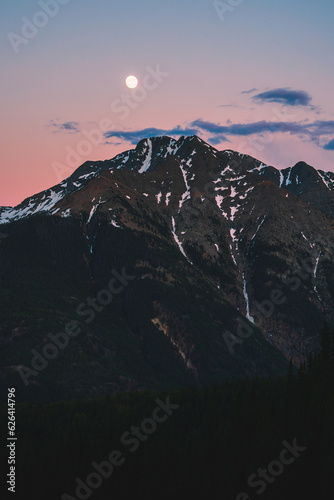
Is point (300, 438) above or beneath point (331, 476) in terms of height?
above

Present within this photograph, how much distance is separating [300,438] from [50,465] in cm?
7765

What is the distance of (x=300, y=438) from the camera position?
179625 mm

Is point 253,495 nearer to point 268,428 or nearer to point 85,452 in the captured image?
point 268,428

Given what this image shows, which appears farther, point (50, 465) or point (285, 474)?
point (50, 465)

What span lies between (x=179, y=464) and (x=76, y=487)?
3193 cm

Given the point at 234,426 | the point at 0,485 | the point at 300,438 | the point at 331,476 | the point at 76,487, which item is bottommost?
the point at 331,476

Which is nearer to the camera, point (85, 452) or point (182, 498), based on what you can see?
point (182, 498)

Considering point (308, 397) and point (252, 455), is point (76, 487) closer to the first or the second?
point (252, 455)

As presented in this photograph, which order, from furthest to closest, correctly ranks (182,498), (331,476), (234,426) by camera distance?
1. (234,426)
2. (182,498)
3. (331,476)

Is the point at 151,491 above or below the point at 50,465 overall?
below

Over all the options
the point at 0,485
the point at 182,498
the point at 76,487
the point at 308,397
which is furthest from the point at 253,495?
the point at 0,485

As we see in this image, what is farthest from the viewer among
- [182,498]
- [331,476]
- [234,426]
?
[234,426]

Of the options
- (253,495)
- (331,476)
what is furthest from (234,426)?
(331,476)

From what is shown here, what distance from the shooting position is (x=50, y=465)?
194 m
